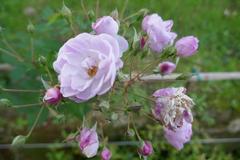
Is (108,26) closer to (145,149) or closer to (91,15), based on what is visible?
(91,15)

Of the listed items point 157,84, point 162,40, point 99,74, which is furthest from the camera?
point 157,84

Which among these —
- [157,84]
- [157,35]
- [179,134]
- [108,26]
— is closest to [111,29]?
[108,26]

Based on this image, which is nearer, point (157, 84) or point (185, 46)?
point (185, 46)

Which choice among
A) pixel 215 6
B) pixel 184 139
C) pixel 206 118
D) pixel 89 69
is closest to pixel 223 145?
pixel 206 118

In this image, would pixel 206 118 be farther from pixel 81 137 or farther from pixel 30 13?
pixel 81 137

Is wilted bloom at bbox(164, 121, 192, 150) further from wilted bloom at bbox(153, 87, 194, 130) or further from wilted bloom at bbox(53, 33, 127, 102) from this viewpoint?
wilted bloom at bbox(53, 33, 127, 102)

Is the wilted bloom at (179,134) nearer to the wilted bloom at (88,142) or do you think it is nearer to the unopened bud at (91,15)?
the wilted bloom at (88,142)

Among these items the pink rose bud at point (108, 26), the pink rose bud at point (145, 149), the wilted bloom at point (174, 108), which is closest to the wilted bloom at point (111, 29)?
the pink rose bud at point (108, 26)

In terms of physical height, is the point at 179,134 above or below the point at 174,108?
below
